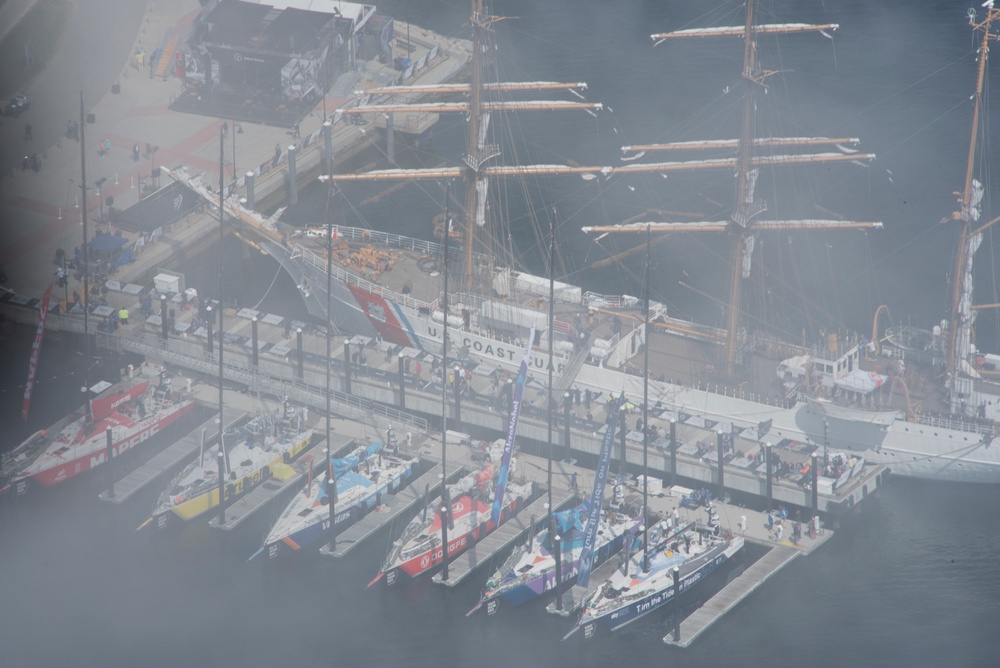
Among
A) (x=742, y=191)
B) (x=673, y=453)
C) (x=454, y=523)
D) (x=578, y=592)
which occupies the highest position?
(x=742, y=191)

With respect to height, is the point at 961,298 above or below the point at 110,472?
above

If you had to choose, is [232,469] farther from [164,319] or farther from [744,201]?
[744,201]

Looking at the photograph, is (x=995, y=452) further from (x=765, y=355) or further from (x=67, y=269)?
(x=67, y=269)

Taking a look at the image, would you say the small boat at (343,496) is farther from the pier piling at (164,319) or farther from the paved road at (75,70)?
the paved road at (75,70)

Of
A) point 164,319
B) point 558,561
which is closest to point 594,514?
point 558,561

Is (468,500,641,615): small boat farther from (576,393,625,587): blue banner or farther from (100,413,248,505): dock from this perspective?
(100,413,248,505): dock

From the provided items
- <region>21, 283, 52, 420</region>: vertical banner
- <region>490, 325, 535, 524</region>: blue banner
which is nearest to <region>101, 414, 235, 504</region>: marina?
<region>21, 283, 52, 420</region>: vertical banner

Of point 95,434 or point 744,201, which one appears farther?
point 744,201
